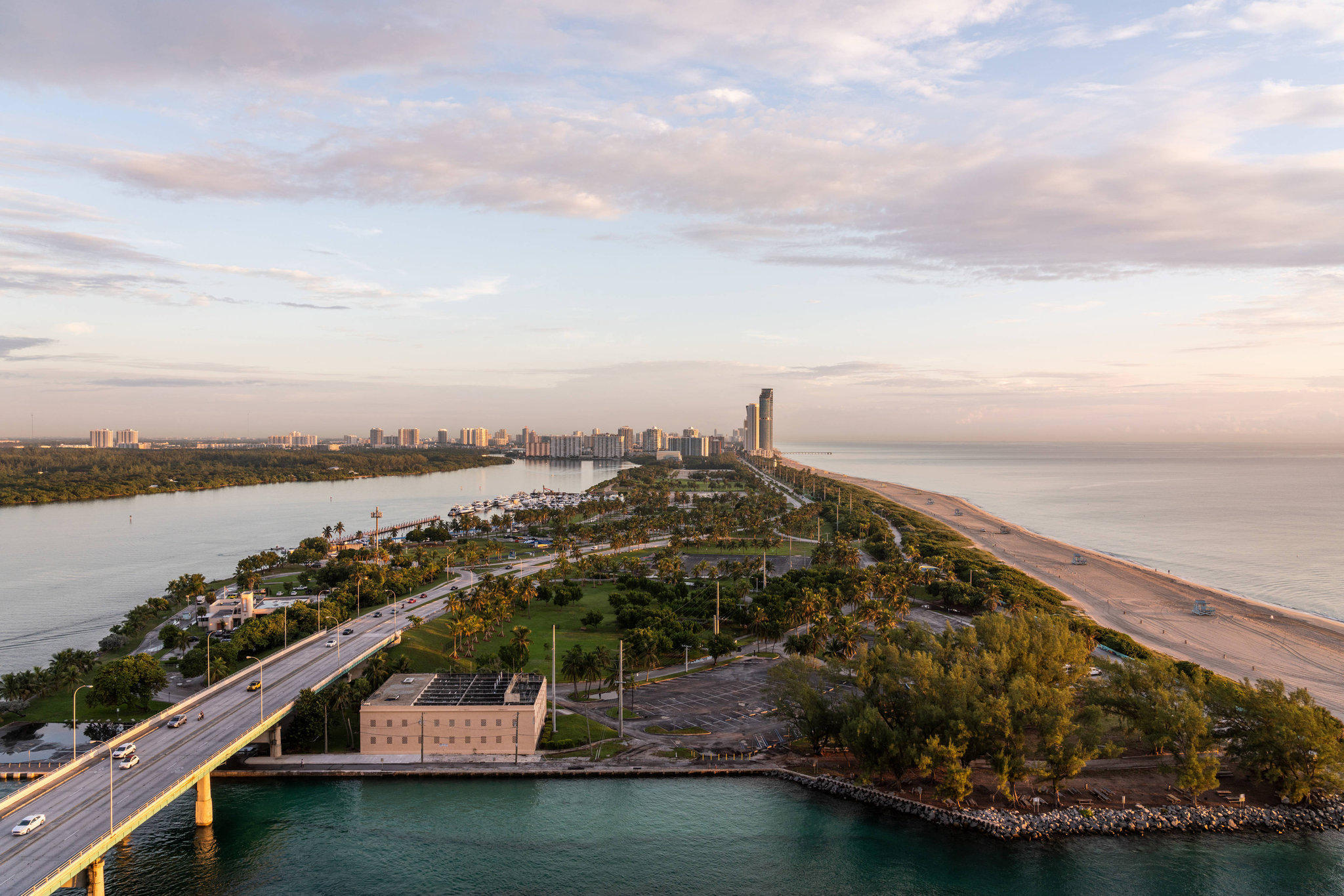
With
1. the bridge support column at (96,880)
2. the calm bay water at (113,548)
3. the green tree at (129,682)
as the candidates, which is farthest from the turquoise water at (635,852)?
the calm bay water at (113,548)

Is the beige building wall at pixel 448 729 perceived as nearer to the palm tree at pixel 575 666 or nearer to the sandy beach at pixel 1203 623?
the palm tree at pixel 575 666

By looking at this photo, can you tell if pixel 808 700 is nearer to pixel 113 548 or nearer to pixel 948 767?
pixel 948 767

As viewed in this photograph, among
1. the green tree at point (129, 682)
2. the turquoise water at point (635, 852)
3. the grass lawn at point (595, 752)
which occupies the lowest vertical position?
the turquoise water at point (635, 852)

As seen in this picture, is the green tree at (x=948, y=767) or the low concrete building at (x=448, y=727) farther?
the low concrete building at (x=448, y=727)

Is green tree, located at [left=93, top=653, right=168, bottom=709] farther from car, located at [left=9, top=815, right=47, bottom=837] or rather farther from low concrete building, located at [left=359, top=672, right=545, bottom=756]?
car, located at [left=9, top=815, right=47, bottom=837]

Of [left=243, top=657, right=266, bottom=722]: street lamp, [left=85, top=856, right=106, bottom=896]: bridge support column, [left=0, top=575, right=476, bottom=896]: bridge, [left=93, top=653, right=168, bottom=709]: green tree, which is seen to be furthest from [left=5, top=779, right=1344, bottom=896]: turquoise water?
[left=93, top=653, right=168, bottom=709]: green tree

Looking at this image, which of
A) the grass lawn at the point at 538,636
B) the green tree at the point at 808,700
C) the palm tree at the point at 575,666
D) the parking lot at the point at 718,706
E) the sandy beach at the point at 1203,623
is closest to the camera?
the green tree at the point at 808,700
